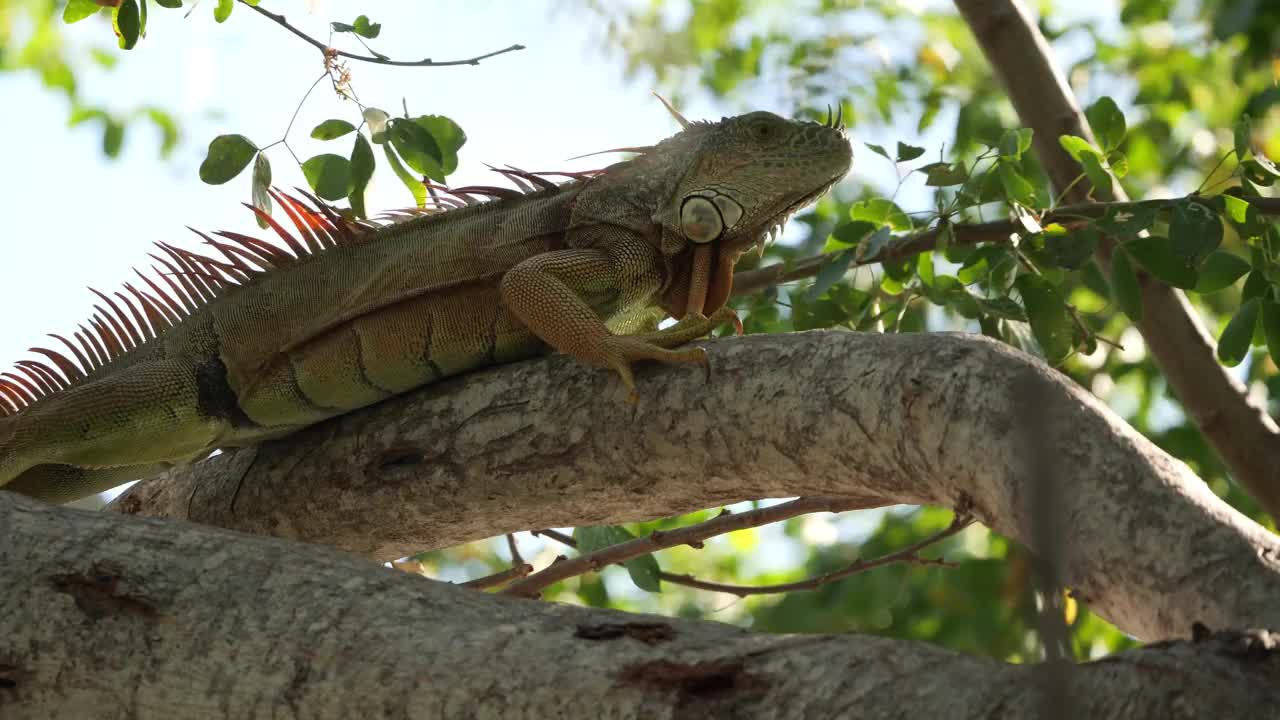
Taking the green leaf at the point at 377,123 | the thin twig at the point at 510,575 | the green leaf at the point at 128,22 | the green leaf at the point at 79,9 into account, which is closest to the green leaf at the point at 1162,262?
the thin twig at the point at 510,575

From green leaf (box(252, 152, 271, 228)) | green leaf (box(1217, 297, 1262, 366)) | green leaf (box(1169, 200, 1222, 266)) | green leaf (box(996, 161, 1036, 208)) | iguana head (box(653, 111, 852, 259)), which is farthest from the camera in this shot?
green leaf (box(252, 152, 271, 228))

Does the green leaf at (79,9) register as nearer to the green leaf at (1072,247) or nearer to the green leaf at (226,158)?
the green leaf at (226,158)

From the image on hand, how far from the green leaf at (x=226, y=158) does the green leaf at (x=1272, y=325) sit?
3.63 metres

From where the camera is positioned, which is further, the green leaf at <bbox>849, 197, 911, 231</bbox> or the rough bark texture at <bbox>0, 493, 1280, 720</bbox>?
the green leaf at <bbox>849, 197, 911, 231</bbox>

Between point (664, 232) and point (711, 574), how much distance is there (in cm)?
599

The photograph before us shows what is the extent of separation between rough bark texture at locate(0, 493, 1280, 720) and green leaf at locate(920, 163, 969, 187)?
109 inches

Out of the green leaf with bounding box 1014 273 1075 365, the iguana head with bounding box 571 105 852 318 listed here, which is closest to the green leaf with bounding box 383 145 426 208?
the iguana head with bounding box 571 105 852 318

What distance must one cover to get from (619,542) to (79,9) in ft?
9.36

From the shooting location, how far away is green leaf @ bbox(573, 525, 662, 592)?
511cm

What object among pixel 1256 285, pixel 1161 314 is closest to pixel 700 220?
pixel 1256 285

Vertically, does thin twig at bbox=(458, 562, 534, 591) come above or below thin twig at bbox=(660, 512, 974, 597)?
above

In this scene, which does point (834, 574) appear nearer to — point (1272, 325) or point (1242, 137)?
point (1272, 325)

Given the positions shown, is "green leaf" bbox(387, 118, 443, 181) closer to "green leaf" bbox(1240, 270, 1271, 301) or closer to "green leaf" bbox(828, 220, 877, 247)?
"green leaf" bbox(828, 220, 877, 247)

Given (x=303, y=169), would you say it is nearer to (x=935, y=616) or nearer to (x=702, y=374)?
(x=702, y=374)
